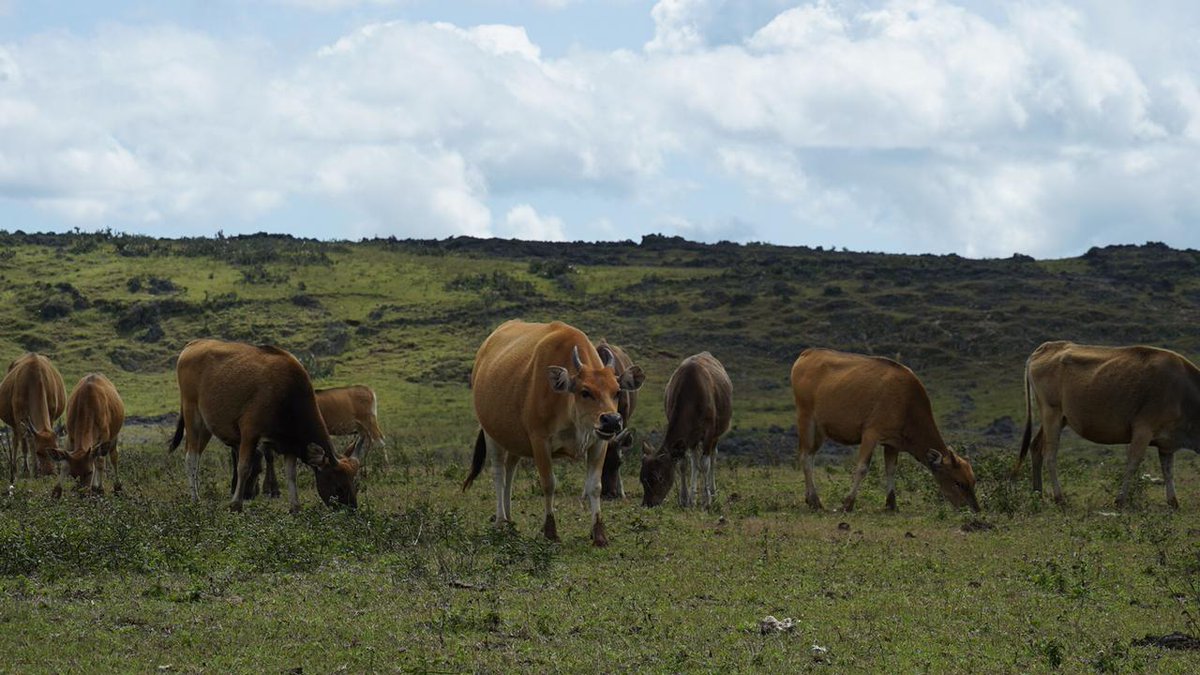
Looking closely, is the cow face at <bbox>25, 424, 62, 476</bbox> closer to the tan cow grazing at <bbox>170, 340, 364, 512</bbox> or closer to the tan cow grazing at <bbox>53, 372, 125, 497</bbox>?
the tan cow grazing at <bbox>53, 372, 125, 497</bbox>

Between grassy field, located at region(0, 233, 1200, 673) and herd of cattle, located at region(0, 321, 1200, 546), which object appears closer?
grassy field, located at region(0, 233, 1200, 673)

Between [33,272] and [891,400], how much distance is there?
4999 cm

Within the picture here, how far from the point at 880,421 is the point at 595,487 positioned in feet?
18.5

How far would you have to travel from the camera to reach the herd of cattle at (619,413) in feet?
49.4

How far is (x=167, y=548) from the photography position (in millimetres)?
12531

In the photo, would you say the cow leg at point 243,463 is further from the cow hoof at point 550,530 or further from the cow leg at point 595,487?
the cow leg at point 595,487

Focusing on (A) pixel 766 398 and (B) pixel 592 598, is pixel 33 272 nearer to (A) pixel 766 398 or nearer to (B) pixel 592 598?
(A) pixel 766 398

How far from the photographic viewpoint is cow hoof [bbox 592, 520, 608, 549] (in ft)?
45.5

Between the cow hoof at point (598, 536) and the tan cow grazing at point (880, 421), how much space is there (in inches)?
205

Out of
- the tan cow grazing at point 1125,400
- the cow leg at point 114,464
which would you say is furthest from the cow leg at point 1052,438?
the cow leg at point 114,464

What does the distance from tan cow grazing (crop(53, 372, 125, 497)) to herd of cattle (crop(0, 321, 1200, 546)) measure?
0.03 m

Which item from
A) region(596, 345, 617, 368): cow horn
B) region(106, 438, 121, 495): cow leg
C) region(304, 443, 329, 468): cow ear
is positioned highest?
region(596, 345, 617, 368): cow horn

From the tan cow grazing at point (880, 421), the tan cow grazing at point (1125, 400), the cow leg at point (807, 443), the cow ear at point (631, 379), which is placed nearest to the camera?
the cow ear at point (631, 379)

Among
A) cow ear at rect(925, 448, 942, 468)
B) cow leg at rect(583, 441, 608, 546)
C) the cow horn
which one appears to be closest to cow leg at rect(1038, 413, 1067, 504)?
cow ear at rect(925, 448, 942, 468)
